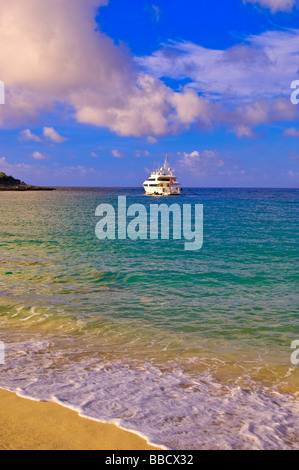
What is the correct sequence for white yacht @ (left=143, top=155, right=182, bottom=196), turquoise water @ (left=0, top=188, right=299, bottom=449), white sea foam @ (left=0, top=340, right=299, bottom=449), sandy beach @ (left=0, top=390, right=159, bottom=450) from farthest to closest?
white yacht @ (left=143, top=155, right=182, bottom=196) → turquoise water @ (left=0, top=188, right=299, bottom=449) → white sea foam @ (left=0, top=340, right=299, bottom=449) → sandy beach @ (left=0, top=390, right=159, bottom=450)

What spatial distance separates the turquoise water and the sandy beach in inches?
A: 10.1

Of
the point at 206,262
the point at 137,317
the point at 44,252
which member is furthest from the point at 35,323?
the point at 44,252

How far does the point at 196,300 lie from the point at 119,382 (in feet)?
21.4

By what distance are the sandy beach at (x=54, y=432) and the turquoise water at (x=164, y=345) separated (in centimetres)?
26

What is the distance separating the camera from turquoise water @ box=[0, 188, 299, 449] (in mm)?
5348

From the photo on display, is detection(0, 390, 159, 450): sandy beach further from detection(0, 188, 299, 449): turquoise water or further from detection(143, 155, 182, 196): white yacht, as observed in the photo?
detection(143, 155, 182, 196): white yacht

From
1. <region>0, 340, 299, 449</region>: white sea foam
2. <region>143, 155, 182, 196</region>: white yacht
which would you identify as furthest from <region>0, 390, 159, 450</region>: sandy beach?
<region>143, 155, 182, 196</region>: white yacht

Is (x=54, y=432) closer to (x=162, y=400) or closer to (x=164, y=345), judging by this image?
(x=162, y=400)

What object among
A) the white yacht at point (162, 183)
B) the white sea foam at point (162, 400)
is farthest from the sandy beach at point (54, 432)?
the white yacht at point (162, 183)

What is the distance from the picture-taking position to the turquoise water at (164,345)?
5.35m

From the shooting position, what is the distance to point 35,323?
9.99 m

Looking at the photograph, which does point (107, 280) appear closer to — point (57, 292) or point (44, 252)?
point (57, 292)

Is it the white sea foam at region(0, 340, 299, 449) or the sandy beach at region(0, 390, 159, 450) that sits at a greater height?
the sandy beach at region(0, 390, 159, 450)

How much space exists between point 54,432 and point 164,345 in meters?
4.24
